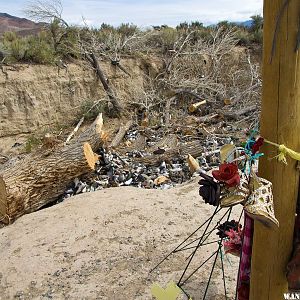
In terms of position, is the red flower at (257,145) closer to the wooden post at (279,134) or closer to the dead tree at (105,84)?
the wooden post at (279,134)

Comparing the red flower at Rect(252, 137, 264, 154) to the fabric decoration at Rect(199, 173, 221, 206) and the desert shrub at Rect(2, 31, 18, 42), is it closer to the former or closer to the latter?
the fabric decoration at Rect(199, 173, 221, 206)

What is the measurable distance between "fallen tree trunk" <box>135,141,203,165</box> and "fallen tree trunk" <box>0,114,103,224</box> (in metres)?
1.25

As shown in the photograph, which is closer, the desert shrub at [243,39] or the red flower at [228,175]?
the red flower at [228,175]

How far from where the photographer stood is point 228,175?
182 cm

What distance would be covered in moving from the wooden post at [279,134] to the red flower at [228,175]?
0.12m

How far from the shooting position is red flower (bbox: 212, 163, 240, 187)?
70.9 inches

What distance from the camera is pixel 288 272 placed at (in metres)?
1.87

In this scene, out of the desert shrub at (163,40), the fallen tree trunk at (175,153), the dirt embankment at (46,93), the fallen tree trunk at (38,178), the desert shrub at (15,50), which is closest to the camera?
the fallen tree trunk at (38,178)

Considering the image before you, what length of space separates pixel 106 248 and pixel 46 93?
8.66 m

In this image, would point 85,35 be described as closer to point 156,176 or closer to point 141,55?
point 141,55

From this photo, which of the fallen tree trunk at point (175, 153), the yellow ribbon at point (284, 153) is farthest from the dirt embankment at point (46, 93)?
the yellow ribbon at point (284, 153)

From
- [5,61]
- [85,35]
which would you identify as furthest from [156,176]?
[85,35]

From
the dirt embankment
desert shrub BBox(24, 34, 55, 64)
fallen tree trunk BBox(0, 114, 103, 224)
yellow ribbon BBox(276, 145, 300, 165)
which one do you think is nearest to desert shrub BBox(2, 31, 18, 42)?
desert shrub BBox(24, 34, 55, 64)

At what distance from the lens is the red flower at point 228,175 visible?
180 centimetres
